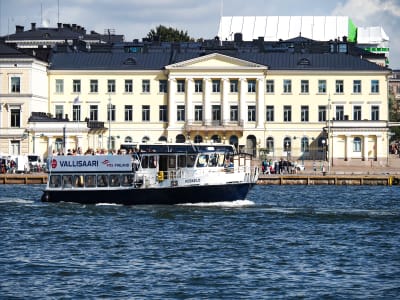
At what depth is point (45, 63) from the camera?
475 ft

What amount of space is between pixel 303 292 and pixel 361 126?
9531 centimetres

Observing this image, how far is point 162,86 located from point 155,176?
69500 millimetres

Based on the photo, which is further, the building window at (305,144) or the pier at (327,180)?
the building window at (305,144)

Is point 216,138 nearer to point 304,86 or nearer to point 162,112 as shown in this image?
point 162,112

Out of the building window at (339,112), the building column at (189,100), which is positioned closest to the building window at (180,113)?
the building column at (189,100)

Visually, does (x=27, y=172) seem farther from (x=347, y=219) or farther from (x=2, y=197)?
(x=347, y=219)

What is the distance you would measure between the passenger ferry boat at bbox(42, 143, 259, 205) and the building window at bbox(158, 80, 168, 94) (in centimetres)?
6749

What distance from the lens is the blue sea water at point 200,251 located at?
44.7 metres

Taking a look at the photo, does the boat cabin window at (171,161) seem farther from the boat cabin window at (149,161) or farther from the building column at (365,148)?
the building column at (365,148)

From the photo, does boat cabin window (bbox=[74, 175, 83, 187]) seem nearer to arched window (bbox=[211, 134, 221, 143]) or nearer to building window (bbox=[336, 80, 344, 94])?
arched window (bbox=[211, 134, 221, 143])

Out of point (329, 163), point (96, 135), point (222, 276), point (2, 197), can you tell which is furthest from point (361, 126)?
point (222, 276)

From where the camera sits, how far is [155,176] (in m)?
77.0

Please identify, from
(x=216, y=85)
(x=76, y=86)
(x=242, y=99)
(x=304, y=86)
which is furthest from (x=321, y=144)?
(x=76, y=86)

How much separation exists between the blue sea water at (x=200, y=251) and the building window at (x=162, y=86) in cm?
6469
